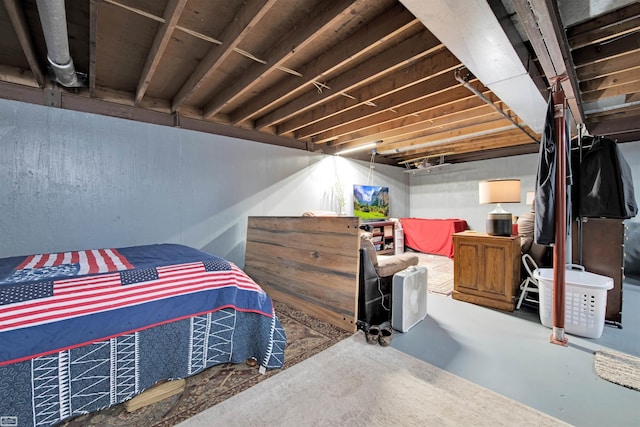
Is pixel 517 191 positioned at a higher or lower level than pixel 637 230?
higher

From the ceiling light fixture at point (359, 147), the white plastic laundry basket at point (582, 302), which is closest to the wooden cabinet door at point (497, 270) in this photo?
the white plastic laundry basket at point (582, 302)

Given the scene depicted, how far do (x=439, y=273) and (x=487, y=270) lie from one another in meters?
1.57

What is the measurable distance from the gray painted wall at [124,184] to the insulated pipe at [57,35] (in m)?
0.69

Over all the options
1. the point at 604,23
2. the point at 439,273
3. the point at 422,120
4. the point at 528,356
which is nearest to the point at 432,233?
the point at 439,273

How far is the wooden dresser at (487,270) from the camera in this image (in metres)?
2.94

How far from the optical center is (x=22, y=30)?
1.94 metres

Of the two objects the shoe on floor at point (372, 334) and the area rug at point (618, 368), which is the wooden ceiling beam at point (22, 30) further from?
the area rug at point (618, 368)

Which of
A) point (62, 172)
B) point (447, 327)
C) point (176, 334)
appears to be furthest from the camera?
point (62, 172)

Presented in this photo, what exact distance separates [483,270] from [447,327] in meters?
0.95

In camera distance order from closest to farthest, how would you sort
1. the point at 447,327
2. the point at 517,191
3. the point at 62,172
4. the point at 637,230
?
1. the point at 447,327
2. the point at 62,172
3. the point at 517,191
4. the point at 637,230

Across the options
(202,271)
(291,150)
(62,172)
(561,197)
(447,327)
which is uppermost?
(291,150)

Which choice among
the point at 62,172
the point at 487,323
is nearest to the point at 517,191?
the point at 487,323

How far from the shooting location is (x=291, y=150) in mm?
4887

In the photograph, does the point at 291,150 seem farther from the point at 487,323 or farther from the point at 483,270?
the point at 487,323
